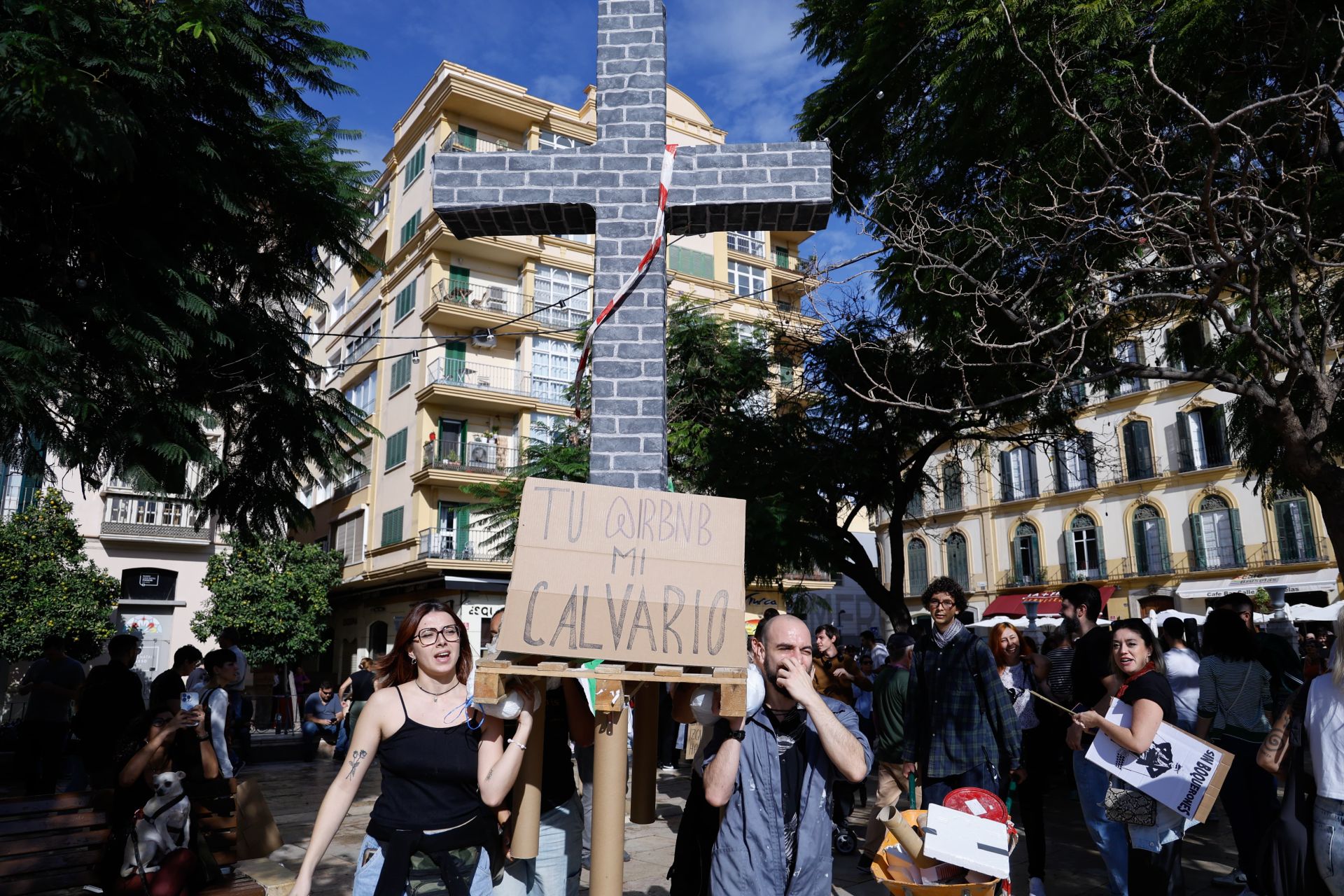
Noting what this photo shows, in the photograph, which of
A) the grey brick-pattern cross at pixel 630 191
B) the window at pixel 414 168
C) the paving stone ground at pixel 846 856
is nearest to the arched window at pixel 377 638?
the window at pixel 414 168

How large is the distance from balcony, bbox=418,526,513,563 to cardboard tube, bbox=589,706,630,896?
24.5 metres

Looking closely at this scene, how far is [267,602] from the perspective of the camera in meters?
26.6

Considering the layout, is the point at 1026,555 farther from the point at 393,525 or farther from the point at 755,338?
the point at 755,338

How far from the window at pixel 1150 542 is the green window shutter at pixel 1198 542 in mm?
941

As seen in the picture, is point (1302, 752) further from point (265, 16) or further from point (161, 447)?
point (265, 16)

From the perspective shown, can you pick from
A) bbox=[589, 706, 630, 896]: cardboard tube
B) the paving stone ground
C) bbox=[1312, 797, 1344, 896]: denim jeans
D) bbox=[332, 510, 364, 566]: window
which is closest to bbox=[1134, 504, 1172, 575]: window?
the paving stone ground

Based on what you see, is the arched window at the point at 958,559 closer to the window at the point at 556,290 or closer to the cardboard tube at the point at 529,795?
the window at the point at 556,290

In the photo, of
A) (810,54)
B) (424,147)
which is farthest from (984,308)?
(424,147)

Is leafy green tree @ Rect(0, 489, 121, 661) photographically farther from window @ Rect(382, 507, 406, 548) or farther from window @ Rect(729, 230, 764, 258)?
window @ Rect(729, 230, 764, 258)

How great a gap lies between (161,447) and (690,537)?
5109mm

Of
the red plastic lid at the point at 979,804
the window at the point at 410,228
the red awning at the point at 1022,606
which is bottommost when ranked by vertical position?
the red plastic lid at the point at 979,804

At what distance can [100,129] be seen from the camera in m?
5.28

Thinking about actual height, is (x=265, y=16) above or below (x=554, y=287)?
below

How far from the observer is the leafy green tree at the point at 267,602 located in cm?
2617
